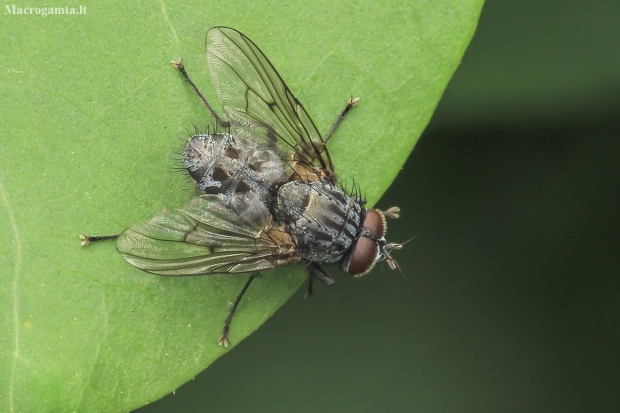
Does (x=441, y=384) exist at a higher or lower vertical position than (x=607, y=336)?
lower

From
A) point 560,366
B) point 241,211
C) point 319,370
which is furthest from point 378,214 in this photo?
point 560,366

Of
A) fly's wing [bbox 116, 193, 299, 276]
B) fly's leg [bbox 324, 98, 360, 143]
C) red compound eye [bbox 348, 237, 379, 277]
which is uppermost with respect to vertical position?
fly's leg [bbox 324, 98, 360, 143]

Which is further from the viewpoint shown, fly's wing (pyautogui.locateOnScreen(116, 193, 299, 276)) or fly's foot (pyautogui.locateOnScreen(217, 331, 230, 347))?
fly's foot (pyautogui.locateOnScreen(217, 331, 230, 347))

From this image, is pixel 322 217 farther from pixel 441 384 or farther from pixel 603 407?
pixel 603 407

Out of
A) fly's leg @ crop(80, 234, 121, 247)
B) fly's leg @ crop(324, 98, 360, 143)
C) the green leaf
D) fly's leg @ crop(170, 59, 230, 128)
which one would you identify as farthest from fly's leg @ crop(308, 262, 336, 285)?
fly's leg @ crop(80, 234, 121, 247)

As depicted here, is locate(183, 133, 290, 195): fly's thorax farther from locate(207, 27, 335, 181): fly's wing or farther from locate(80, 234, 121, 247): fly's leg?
locate(80, 234, 121, 247): fly's leg

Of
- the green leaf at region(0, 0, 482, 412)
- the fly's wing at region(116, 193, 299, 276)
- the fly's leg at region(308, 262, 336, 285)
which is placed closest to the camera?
the green leaf at region(0, 0, 482, 412)

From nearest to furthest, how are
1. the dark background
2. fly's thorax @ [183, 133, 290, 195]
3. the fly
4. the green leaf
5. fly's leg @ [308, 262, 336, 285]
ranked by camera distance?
the green leaf < the fly < fly's thorax @ [183, 133, 290, 195] < fly's leg @ [308, 262, 336, 285] < the dark background

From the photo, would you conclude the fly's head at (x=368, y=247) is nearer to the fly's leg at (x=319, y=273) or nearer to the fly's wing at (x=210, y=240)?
the fly's leg at (x=319, y=273)
